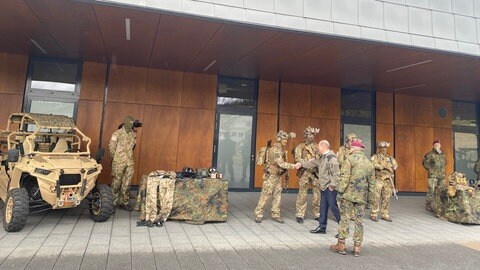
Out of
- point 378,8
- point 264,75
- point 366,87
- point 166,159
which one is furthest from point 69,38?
point 366,87

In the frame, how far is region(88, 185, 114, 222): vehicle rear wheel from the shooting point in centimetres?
543

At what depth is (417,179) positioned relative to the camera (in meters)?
11.2

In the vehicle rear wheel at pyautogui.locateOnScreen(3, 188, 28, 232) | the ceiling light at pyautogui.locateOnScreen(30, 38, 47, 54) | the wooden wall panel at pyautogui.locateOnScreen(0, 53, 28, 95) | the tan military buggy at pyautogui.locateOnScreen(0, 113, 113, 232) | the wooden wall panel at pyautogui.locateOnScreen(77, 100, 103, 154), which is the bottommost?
the vehicle rear wheel at pyautogui.locateOnScreen(3, 188, 28, 232)

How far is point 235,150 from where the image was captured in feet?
32.0

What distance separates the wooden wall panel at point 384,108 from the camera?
36.8ft

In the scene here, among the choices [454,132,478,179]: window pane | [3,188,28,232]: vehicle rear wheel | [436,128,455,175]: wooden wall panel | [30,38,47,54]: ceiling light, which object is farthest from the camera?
[454,132,478,179]: window pane

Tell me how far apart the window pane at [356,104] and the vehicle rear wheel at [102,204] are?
853cm

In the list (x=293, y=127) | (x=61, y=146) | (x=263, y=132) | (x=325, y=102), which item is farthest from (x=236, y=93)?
(x=61, y=146)

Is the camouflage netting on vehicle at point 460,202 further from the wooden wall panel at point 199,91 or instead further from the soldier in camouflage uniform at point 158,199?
the wooden wall panel at point 199,91

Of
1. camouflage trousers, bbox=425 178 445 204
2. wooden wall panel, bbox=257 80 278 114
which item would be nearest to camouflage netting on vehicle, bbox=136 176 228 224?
wooden wall panel, bbox=257 80 278 114

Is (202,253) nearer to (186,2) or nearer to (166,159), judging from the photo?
(186,2)

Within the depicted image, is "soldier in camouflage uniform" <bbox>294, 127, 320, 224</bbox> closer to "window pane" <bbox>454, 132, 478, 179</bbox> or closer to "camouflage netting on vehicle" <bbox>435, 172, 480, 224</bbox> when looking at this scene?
"camouflage netting on vehicle" <bbox>435, 172, 480, 224</bbox>

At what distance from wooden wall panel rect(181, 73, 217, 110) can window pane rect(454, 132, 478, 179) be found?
10118 mm

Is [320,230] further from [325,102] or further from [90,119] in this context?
[90,119]
